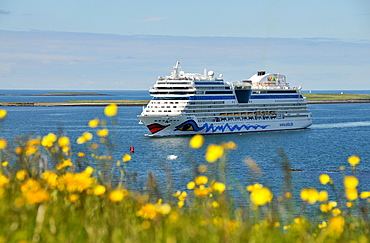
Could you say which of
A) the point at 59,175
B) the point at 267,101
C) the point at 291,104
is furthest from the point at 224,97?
the point at 59,175

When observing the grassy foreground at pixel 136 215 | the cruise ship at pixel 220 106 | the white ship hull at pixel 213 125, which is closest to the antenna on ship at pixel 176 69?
the cruise ship at pixel 220 106

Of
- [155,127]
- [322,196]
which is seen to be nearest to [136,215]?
[322,196]

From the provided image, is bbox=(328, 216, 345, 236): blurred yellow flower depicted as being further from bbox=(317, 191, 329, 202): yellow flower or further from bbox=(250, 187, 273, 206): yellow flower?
bbox=(250, 187, 273, 206): yellow flower

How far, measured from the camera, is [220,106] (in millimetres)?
53344

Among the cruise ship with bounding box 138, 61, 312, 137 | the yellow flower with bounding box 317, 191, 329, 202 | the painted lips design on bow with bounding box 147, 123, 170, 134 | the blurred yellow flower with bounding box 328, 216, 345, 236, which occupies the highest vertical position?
the cruise ship with bounding box 138, 61, 312, 137

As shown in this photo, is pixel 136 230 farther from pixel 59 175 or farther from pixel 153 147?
pixel 153 147

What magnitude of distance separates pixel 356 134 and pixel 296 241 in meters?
53.5

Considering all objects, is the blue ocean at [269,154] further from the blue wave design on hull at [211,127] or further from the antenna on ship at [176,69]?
the antenna on ship at [176,69]

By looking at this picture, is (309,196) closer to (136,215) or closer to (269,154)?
(136,215)

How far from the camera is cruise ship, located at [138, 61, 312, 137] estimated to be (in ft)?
159

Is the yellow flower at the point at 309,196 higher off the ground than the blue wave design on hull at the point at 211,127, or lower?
lower

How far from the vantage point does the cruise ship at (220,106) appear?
1906 inches

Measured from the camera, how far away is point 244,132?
180 ft

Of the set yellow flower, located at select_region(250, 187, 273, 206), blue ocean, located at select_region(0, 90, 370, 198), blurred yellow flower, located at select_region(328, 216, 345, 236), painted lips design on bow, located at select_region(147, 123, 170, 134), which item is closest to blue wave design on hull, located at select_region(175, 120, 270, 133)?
blue ocean, located at select_region(0, 90, 370, 198)
